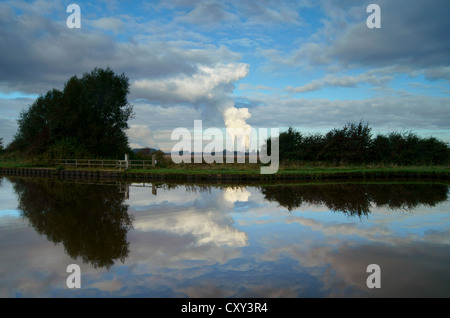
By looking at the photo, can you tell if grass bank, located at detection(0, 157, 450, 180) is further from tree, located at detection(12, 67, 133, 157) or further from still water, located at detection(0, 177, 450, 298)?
still water, located at detection(0, 177, 450, 298)

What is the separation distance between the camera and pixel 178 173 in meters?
22.4

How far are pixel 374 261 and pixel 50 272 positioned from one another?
5255mm

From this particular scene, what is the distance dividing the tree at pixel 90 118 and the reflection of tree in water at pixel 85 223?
21.8 metres

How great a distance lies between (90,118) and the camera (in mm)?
35438

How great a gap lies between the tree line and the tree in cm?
1812

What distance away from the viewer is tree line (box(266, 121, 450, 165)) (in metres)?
31.0

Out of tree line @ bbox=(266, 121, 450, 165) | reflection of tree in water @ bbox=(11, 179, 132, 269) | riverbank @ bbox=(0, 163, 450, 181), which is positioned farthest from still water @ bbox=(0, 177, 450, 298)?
tree line @ bbox=(266, 121, 450, 165)

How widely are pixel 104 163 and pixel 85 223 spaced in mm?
22496

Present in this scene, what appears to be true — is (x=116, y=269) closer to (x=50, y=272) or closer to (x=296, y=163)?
(x=50, y=272)

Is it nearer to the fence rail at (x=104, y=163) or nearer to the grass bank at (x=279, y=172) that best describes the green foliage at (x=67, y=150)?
the fence rail at (x=104, y=163)

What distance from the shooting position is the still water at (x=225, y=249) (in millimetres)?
4660

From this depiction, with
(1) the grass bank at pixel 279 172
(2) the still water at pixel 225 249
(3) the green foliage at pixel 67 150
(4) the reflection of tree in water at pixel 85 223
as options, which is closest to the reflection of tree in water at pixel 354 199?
(2) the still water at pixel 225 249
